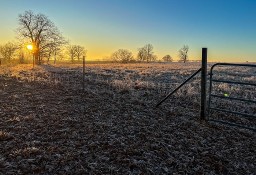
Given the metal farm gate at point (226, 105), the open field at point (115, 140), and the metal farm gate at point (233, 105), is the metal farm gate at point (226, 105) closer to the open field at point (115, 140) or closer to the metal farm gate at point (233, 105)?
the metal farm gate at point (233, 105)

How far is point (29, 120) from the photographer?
725 cm

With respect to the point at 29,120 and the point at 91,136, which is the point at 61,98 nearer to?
Answer: the point at 29,120

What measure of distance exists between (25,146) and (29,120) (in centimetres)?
196

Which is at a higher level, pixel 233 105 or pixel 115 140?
pixel 233 105

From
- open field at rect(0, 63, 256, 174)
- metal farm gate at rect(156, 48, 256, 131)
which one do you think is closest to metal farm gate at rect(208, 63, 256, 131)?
metal farm gate at rect(156, 48, 256, 131)

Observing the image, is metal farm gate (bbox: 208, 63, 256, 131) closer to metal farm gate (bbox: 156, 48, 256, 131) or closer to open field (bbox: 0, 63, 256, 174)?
metal farm gate (bbox: 156, 48, 256, 131)

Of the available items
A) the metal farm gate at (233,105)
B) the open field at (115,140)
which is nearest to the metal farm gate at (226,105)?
the metal farm gate at (233,105)

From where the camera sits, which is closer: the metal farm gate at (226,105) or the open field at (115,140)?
the open field at (115,140)

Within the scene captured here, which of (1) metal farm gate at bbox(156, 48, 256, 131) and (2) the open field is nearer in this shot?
(2) the open field

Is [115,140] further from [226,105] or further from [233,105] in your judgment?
[233,105]

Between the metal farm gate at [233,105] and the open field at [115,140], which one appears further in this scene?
the metal farm gate at [233,105]

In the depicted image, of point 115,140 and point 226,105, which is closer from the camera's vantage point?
point 115,140

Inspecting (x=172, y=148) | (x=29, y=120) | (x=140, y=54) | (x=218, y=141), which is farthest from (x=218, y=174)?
(x=140, y=54)

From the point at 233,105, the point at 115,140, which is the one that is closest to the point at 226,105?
the point at 233,105
